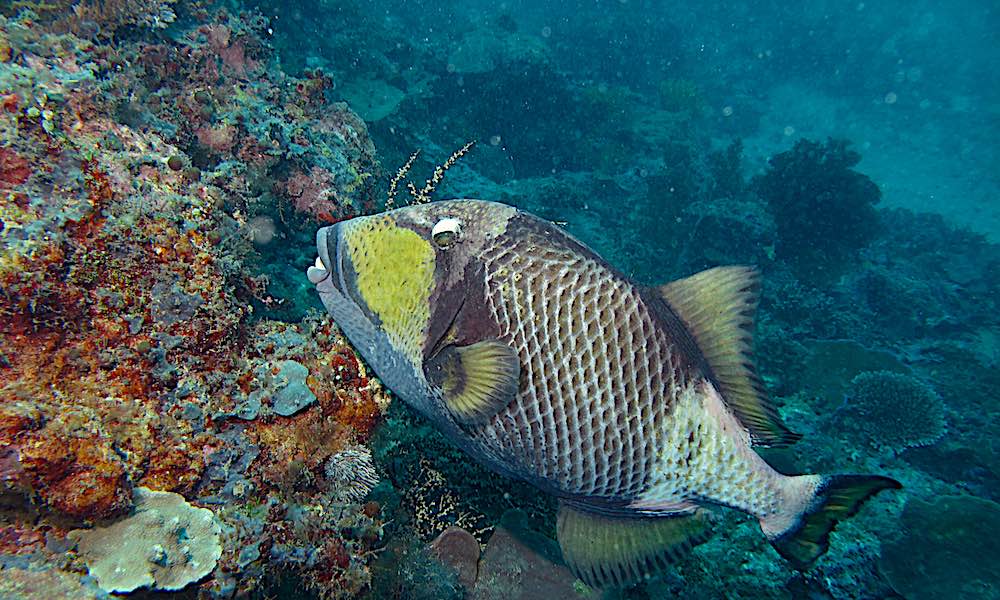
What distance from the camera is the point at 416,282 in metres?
1.89

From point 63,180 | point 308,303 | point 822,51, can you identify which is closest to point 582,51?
point 822,51

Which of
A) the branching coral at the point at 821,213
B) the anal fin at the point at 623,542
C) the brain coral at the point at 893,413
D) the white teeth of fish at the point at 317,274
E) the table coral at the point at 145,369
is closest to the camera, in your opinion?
the table coral at the point at 145,369

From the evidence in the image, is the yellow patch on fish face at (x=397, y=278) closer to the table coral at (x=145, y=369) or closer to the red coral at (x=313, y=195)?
the table coral at (x=145, y=369)

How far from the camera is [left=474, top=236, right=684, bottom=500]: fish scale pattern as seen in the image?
1.73m

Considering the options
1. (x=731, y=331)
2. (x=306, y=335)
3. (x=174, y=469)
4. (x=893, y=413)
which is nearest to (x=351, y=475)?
(x=174, y=469)

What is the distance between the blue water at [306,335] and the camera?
2.07 m

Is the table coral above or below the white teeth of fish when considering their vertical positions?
below

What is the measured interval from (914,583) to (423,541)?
555cm

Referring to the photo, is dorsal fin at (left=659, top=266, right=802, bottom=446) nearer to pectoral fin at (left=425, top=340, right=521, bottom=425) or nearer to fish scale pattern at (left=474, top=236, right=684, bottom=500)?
fish scale pattern at (left=474, top=236, right=684, bottom=500)

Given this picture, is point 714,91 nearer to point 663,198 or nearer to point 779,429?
point 663,198

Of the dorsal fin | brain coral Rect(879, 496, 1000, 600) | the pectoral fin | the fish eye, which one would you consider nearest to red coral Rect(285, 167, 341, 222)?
the fish eye

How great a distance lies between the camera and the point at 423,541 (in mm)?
2998

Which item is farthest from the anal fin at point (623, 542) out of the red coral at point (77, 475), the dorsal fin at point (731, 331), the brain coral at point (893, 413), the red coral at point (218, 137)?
the brain coral at point (893, 413)

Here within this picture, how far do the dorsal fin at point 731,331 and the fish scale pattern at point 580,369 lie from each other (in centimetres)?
23
